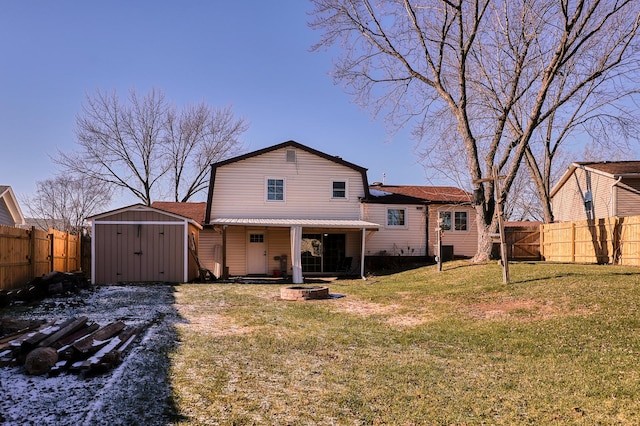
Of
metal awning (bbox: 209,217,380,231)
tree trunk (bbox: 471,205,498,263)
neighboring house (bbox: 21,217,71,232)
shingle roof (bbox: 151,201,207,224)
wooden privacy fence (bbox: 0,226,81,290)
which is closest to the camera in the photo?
wooden privacy fence (bbox: 0,226,81,290)

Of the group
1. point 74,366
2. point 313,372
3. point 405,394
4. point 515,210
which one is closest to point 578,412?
point 405,394

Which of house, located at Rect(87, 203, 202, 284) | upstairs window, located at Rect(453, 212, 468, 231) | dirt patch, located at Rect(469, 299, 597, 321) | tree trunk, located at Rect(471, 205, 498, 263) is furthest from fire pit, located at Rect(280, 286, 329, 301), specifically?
upstairs window, located at Rect(453, 212, 468, 231)

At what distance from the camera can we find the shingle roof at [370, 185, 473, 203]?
23.1 meters

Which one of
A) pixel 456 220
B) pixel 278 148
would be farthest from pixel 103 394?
pixel 456 220

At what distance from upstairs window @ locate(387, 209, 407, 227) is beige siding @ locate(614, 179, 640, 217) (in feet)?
33.1

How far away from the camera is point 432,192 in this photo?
24.8 m

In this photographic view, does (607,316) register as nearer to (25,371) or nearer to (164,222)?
(25,371)

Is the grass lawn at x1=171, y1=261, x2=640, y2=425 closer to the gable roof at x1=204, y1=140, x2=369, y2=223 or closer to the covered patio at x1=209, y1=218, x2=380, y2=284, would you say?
the covered patio at x1=209, y1=218, x2=380, y2=284

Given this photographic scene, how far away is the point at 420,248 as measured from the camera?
22.7 m

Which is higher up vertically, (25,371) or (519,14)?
(519,14)

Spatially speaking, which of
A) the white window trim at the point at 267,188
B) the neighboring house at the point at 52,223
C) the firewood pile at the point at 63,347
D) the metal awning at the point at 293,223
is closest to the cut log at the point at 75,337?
the firewood pile at the point at 63,347

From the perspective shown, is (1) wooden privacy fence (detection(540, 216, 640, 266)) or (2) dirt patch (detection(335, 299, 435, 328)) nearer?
(2) dirt patch (detection(335, 299, 435, 328))

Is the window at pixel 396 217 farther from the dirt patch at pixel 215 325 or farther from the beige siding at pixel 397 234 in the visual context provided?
the dirt patch at pixel 215 325

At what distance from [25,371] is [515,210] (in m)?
46.8
